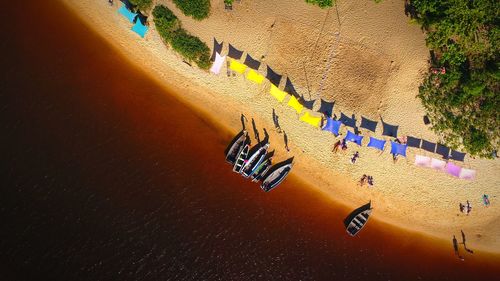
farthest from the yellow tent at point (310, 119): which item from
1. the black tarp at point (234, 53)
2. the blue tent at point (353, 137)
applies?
the black tarp at point (234, 53)

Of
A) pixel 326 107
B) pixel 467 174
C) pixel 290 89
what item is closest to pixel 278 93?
pixel 290 89

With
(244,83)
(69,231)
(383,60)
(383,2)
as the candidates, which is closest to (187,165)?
(244,83)

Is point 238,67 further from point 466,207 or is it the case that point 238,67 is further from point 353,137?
point 466,207

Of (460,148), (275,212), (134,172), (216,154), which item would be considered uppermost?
(460,148)

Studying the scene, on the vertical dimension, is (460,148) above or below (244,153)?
above

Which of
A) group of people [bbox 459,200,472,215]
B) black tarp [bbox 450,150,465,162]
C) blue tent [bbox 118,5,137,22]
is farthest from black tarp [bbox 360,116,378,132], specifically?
blue tent [bbox 118,5,137,22]

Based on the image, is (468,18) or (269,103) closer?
(468,18)

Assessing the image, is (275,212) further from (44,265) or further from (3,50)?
(3,50)
